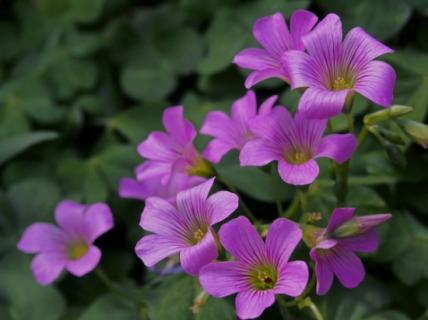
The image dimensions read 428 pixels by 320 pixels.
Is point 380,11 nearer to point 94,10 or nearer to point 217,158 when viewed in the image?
point 217,158

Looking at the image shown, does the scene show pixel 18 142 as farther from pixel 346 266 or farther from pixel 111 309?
pixel 346 266

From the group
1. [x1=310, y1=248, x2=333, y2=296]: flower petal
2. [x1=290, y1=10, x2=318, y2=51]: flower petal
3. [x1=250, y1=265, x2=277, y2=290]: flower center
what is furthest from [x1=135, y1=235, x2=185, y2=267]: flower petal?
[x1=290, y1=10, x2=318, y2=51]: flower petal

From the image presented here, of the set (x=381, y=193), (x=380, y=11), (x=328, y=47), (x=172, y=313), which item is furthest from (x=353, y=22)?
(x=172, y=313)

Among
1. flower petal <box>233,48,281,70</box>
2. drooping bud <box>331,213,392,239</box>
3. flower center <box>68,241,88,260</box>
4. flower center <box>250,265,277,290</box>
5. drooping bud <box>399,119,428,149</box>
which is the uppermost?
flower petal <box>233,48,281,70</box>

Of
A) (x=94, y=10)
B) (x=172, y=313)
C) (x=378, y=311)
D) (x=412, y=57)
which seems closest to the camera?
(x=172, y=313)

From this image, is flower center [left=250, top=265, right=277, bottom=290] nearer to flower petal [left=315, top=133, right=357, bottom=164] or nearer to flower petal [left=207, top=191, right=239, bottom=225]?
flower petal [left=207, top=191, right=239, bottom=225]

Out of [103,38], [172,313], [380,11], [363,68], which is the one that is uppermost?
[363,68]
